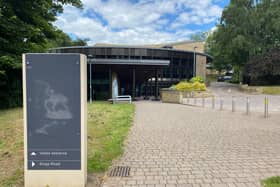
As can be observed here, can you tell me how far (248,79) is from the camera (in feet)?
125

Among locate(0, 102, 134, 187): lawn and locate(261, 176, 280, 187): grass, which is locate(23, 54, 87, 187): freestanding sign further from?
locate(261, 176, 280, 187): grass

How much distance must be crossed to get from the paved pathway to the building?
17.1 m

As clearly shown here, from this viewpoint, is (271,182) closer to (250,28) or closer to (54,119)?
(54,119)

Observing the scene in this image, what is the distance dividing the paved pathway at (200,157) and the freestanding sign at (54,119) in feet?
2.45

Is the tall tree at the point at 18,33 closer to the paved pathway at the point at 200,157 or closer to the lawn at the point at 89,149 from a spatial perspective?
the lawn at the point at 89,149

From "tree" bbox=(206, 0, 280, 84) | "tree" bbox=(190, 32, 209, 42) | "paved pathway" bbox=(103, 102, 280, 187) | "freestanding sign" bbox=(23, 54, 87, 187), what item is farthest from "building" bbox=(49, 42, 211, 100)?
"tree" bbox=(190, 32, 209, 42)

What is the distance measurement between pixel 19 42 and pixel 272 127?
528 inches

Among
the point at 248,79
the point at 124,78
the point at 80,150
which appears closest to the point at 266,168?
the point at 80,150

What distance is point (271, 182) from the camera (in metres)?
3.64

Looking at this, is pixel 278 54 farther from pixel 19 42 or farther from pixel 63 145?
pixel 63 145

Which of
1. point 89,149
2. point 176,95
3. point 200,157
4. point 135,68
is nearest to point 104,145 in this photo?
point 89,149

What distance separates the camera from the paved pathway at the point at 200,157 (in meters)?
3.81

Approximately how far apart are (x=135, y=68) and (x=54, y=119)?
23.7 meters

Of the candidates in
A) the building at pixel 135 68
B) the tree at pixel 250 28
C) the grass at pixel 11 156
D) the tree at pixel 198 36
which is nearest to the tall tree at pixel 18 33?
the grass at pixel 11 156
